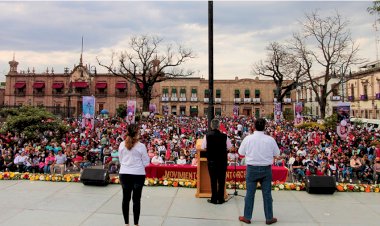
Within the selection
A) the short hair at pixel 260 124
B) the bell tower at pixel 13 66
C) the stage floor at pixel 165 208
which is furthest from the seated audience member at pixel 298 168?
the bell tower at pixel 13 66

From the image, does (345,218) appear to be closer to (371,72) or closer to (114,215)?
(114,215)

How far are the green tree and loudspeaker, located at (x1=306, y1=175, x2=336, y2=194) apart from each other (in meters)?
17.9

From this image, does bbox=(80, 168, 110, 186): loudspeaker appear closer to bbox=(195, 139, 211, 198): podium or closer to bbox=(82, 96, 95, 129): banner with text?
bbox=(195, 139, 211, 198): podium

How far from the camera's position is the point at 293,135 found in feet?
73.9

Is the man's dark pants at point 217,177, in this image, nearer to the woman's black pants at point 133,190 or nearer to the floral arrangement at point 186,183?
the floral arrangement at point 186,183

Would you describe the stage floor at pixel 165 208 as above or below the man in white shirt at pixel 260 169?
below

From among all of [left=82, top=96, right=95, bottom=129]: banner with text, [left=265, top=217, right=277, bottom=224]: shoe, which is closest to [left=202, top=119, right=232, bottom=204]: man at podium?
[left=265, top=217, right=277, bottom=224]: shoe

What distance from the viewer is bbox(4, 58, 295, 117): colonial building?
2525 inches

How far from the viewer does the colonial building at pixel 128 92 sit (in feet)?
210

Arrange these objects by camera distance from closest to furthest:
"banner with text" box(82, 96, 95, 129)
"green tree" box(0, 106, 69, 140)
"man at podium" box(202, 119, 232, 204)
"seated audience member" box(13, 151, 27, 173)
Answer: "man at podium" box(202, 119, 232, 204)
"seated audience member" box(13, 151, 27, 173)
"banner with text" box(82, 96, 95, 129)
"green tree" box(0, 106, 69, 140)

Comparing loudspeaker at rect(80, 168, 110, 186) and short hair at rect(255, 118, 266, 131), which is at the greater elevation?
short hair at rect(255, 118, 266, 131)

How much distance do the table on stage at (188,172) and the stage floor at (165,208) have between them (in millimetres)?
1133

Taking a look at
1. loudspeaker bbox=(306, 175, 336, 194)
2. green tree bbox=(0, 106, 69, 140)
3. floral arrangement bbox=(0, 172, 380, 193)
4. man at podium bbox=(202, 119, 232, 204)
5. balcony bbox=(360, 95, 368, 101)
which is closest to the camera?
man at podium bbox=(202, 119, 232, 204)

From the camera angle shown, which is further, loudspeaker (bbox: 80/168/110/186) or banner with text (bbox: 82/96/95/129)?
banner with text (bbox: 82/96/95/129)
